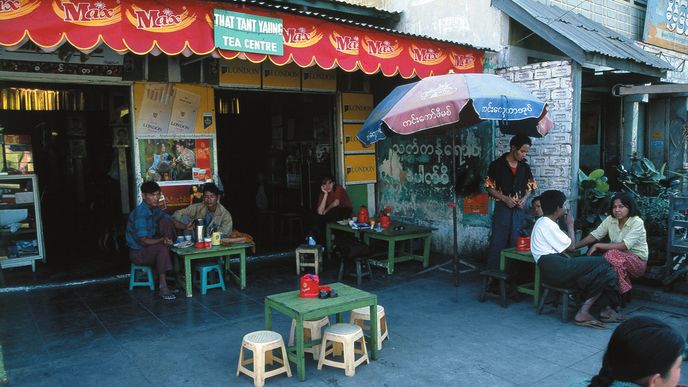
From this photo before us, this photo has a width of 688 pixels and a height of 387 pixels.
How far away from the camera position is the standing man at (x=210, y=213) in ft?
22.8

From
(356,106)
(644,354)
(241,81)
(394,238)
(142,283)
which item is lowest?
(142,283)

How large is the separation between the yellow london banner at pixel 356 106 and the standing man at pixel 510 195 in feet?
10.7

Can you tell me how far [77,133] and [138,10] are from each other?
7091mm

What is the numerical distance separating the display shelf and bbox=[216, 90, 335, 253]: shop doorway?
3.44 meters

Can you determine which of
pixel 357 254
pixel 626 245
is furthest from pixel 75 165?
pixel 626 245

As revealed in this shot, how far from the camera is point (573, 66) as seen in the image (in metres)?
6.85

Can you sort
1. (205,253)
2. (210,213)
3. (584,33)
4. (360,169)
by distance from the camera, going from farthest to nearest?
(360,169)
(584,33)
(210,213)
(205,253)

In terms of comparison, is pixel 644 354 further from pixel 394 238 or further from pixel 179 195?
pixel 179 195

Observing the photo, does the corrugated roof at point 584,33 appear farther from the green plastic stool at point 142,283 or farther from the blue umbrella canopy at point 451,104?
the green plastic stool at point 142,283

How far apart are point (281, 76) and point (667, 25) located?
26.1 feet

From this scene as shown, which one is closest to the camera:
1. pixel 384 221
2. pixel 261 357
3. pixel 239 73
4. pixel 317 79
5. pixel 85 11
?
pixel 261 357

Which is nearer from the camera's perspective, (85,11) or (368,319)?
(368,319)

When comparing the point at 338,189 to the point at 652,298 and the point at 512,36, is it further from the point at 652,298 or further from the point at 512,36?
the point at 652,298

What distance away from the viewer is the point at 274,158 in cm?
1130
